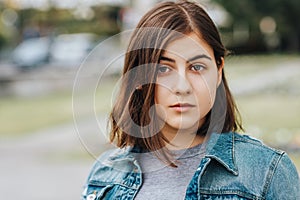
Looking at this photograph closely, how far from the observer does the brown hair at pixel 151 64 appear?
1.55 m

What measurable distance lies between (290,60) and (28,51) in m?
9.58

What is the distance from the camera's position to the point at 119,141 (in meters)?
1.73

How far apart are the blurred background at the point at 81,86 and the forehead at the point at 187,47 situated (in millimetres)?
155

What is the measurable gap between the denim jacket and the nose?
17 centimetres

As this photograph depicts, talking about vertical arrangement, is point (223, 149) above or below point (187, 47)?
below

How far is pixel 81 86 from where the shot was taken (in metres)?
1.74

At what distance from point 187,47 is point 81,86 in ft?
1.14

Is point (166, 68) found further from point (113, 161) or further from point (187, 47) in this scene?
point (113, 161)

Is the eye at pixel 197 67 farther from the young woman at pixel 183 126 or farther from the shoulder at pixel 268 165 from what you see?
the shoulder at pixel 268 165

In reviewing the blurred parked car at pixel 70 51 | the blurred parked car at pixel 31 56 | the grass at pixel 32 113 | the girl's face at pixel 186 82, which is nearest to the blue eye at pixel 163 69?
the girl's face at pixel 186 82

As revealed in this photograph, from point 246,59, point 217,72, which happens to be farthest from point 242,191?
point 246,59

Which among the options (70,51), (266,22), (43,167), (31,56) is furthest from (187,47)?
(266,22)

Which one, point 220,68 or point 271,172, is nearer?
point 271,172

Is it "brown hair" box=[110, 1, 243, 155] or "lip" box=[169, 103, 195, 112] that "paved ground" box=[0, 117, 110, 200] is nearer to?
"brown hair" box=[110, 1, 243, 155]
